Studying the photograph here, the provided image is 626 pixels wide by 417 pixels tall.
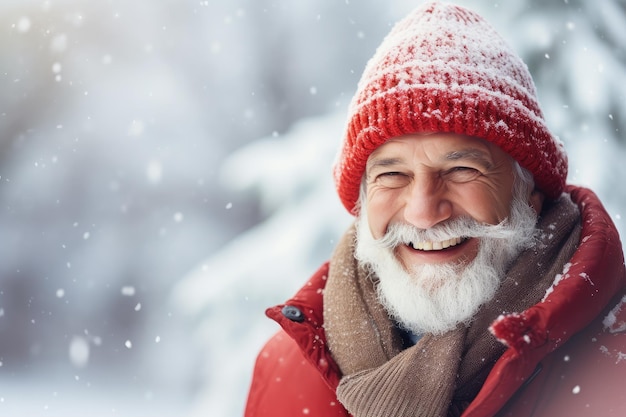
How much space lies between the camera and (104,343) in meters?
5.01

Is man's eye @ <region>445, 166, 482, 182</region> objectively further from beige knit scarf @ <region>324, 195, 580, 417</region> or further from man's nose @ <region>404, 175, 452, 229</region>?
beige knit scarf @ <region>324, 195, 580, 417</region>

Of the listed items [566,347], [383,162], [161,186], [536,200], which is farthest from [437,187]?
[161,186]

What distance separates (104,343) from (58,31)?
246 centimetres

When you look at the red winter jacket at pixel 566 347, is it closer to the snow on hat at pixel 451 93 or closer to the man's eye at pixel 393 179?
the snow on hat at pixel 451 93

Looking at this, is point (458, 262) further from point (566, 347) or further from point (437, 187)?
point (566, 347)

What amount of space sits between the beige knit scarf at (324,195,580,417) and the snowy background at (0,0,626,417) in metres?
2.03

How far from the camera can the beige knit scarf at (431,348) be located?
1.90 metres

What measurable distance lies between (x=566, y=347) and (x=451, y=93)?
2.86 feet

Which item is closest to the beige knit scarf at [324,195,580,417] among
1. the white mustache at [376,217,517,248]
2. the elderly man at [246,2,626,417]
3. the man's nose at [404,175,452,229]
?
the elderly man at [246,2,626,417]

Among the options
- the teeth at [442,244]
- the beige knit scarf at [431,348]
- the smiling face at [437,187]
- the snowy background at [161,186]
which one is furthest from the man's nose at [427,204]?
the snowy background at [161,186]

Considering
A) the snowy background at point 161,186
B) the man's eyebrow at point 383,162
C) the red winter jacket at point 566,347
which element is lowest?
the red winter jacket at point 566,347

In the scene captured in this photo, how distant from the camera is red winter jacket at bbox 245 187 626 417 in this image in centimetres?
172

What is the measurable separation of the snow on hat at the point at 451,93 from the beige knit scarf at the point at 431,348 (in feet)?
1.00

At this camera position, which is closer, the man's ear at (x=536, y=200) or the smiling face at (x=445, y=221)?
the smiling face at (x=445, y=221)
